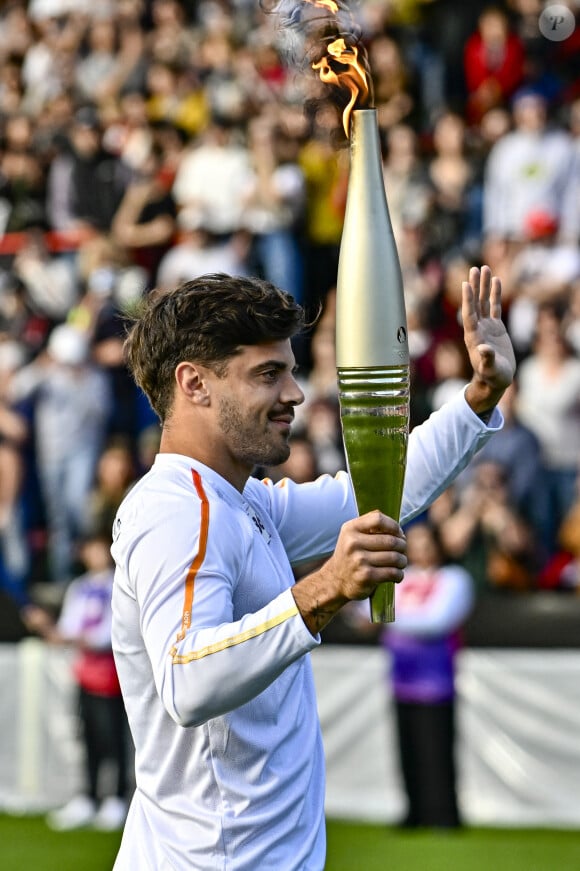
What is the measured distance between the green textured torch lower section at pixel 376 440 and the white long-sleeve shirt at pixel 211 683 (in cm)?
26

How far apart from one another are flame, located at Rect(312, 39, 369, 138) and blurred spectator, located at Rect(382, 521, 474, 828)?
219 inches

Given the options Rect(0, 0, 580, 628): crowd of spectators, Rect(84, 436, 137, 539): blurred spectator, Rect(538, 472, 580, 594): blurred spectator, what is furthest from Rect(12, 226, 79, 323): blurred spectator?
Rect(538, 472, 580, 594): blurred spectator

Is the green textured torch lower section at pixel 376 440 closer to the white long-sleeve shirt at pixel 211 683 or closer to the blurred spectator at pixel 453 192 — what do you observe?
the white long-sleeve shirt at pixel 211 683

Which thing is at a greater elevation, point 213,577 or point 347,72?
point 347,72

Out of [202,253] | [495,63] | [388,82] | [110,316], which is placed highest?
[495,63]

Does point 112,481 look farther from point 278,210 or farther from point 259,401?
point 259,401

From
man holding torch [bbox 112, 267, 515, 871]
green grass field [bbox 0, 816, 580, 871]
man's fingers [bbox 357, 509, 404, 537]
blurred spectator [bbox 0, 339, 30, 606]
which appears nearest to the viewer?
man's fingers [bbox 357, 509, 404, 537]

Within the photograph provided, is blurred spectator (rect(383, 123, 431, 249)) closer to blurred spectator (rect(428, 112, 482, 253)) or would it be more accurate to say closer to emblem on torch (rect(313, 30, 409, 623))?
blurred spectator (rect(428, 112, 482, 253))

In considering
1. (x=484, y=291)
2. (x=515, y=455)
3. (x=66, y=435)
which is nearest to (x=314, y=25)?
(x=484, y=291)

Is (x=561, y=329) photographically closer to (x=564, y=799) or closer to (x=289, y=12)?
(x=564, y=799)

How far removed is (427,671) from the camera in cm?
840

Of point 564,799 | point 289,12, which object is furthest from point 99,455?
point 289,12

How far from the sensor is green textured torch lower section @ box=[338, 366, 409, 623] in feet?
9.14

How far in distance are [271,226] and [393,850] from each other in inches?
174
